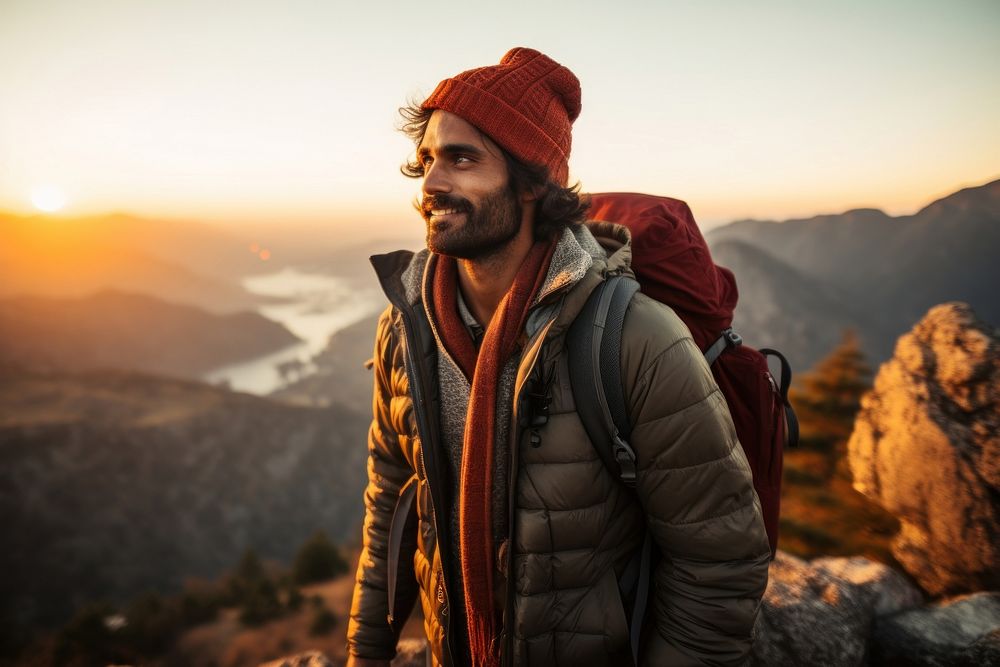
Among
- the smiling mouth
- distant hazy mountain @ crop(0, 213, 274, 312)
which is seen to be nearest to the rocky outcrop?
the smiling mouth

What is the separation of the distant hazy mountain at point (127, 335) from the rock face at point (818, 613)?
383 ft

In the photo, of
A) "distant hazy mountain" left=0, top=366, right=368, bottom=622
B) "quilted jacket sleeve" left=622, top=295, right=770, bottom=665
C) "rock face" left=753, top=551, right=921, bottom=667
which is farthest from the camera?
"distant hazy mountain" left=0, top=366, right=368, bottom=622

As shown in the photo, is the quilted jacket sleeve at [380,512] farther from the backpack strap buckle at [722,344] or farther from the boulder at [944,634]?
the boulder at [944,634]

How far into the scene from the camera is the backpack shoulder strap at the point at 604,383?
5.18 feet

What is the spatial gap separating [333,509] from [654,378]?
58.9m

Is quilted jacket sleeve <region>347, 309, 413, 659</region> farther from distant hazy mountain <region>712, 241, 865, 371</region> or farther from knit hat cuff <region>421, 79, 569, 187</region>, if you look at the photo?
distant hazy mountain <region>712, 241, 865, 371</region>

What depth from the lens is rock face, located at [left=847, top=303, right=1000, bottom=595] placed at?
3.87 m

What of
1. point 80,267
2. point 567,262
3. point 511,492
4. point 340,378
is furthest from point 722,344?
point 80,267

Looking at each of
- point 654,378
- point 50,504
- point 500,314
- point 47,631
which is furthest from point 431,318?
point 50,504

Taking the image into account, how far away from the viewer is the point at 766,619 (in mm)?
2906

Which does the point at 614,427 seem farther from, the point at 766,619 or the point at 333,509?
the point at 333,509

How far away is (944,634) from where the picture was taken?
307 centimetres

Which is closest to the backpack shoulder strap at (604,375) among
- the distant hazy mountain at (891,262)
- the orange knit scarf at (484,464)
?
the orange knit scarf at (484,464)

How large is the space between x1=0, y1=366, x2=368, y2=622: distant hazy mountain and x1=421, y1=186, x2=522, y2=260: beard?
143ft
